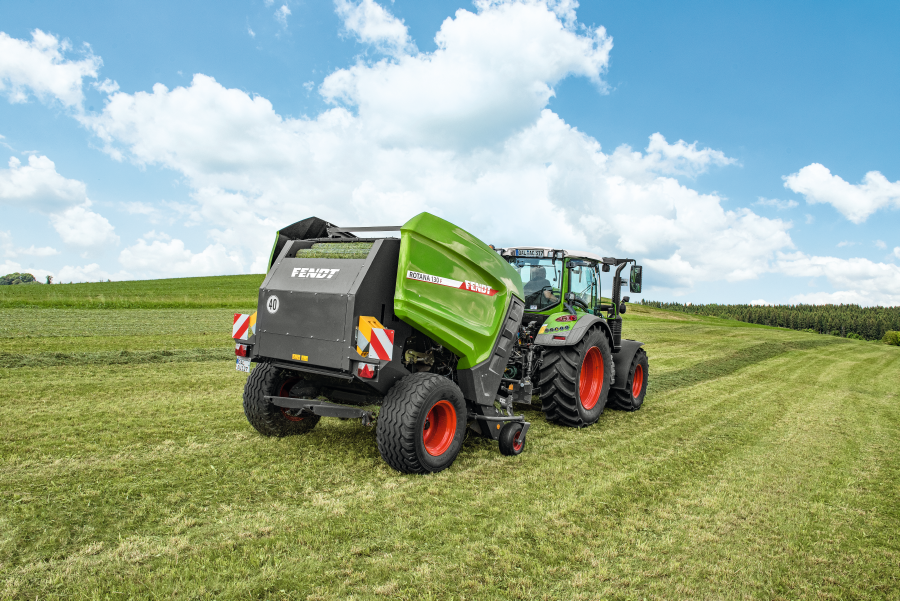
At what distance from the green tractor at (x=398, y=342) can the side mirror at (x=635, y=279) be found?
5.99 ft

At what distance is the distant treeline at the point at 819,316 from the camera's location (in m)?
86.9

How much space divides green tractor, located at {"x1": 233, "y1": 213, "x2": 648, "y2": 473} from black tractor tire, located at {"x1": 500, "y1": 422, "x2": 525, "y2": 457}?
0.04 feet

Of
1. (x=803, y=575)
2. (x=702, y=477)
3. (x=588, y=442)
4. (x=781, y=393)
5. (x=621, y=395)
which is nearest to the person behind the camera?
(x=803, y=575)

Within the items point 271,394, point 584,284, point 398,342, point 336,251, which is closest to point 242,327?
point 271,394

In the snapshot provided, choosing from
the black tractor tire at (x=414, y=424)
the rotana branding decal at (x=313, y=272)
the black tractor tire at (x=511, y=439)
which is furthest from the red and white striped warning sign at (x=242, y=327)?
the black tractor tire at (x=511, y=439)

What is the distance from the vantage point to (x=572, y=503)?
12.8 feet

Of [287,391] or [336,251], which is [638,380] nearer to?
[287,391]

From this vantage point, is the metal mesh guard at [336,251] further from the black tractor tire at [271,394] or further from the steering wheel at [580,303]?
the steering wheel at [580,303]

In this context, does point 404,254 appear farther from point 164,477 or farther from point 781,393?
point 781,393

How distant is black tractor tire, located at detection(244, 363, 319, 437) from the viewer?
4.99 metres

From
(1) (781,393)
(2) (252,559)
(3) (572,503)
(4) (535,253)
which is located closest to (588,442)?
(3) (572,503)

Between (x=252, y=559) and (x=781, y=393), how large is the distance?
1059 centimetres

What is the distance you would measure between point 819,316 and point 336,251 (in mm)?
112885

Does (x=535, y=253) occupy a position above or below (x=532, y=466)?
above
